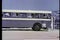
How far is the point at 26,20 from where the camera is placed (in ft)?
9.33

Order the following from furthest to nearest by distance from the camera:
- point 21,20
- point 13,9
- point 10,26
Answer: point 21,20 → point 13,9 → point 10,26

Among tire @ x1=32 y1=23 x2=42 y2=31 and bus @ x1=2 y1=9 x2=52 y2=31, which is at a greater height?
bus @ x1=2 y1=9 x2=52 y2=31

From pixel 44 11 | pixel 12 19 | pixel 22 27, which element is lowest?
pixel 22 27

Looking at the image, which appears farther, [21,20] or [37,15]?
[21,20]

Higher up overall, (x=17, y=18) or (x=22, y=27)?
(x=17, y=18)

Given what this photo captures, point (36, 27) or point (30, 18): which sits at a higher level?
point (30, 18)

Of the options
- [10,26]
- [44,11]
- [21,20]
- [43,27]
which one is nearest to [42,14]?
[44,11]

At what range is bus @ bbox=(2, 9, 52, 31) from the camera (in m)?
2.65

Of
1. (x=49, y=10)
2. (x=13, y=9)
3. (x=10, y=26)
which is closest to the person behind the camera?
(x=10, y=26)

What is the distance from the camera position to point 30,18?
9.02 ft

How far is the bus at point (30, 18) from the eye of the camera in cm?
265

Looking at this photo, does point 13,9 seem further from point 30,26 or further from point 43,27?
point 43,27

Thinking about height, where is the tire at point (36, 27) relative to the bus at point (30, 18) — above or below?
below

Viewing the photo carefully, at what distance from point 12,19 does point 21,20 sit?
37cm
